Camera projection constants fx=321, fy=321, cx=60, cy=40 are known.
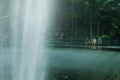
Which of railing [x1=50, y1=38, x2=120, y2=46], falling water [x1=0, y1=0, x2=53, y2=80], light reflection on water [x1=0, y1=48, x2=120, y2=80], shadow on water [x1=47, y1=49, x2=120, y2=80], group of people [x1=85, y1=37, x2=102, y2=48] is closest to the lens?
falling water [x1=0, y1=0, x2=53, y2=80]

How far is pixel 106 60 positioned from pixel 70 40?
8434 millimetres

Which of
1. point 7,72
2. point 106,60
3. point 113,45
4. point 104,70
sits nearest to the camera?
point 7,72

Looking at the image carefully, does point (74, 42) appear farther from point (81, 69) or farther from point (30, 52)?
point (30, 52)


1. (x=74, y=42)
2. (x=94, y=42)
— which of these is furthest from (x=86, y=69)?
(x=74, y=42)

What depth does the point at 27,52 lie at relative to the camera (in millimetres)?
12109

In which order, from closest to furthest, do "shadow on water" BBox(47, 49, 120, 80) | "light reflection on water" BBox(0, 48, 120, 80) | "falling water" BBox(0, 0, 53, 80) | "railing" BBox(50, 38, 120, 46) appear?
1. "falling water" BBox(0, 0, 53, 80)
2. "light reflection on water" BBox(0, 48, 120, 80)
3. "shadow on water" BBox(47, 49, 120, 80)
4. "railing" BBox(50, 38, 120, 46)

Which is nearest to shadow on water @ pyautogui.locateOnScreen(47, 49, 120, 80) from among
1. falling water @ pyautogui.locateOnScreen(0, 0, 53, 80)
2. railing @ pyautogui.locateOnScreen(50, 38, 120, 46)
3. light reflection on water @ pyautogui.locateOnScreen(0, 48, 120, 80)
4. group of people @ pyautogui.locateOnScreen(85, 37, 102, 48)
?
light reflection on water @ pyautogui.locateOnScreen(0, 48, 120, 80)

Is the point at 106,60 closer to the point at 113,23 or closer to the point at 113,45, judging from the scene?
the point at 113,45

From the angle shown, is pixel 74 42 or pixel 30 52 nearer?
pixel 30 52

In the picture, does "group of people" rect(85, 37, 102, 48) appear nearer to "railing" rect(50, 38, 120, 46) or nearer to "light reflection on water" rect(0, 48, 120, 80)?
"railing" rect(50, 38, 120, 46)

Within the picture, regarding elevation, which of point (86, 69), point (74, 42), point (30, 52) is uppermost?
point (30, 52)

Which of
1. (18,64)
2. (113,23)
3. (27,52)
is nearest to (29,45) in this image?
(27,52)

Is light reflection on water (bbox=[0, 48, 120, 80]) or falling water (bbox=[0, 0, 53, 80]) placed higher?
falling water (bbox=[0, 0, 53, 80])

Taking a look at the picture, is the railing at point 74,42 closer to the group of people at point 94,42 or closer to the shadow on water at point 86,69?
the group of people at point 94,42
